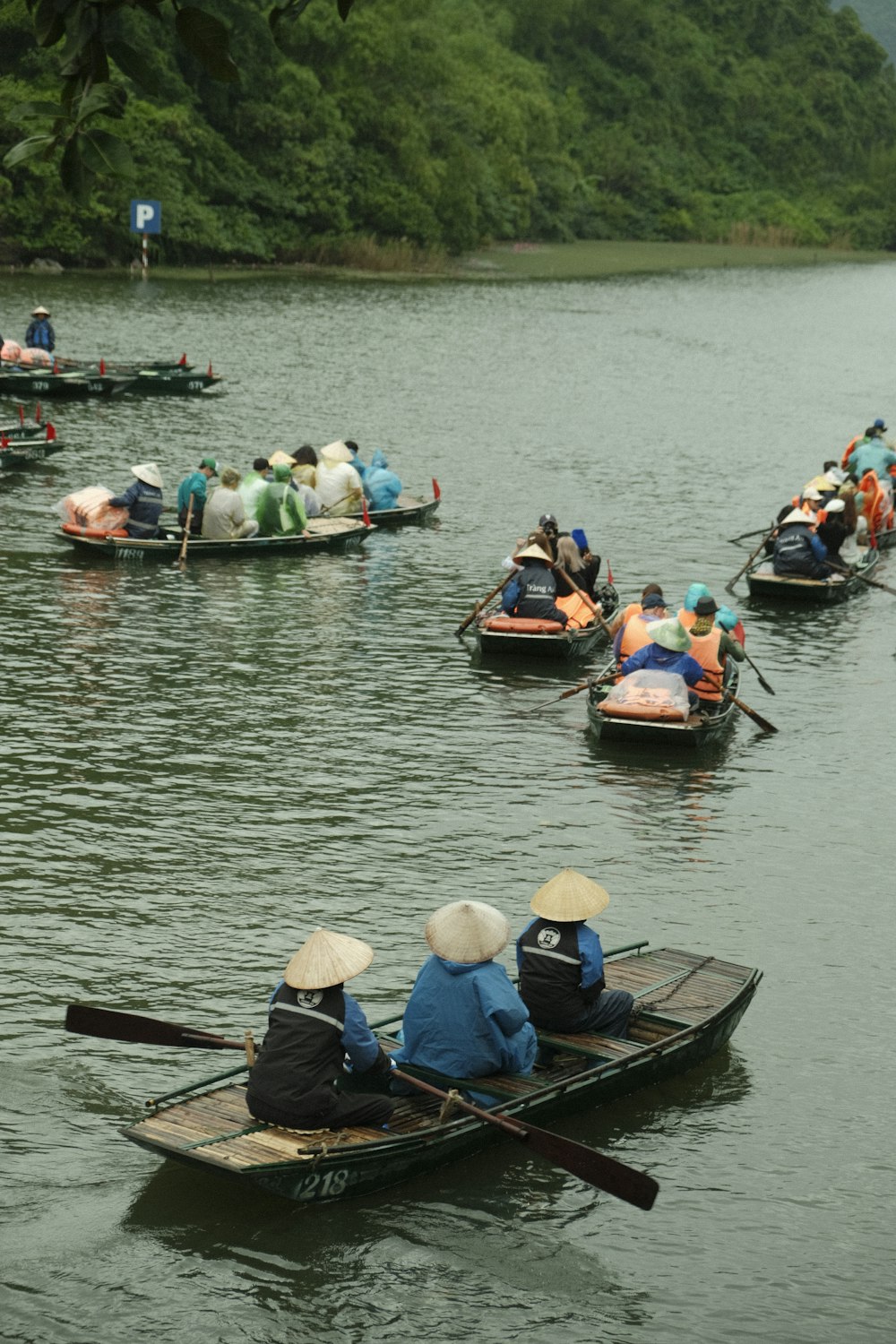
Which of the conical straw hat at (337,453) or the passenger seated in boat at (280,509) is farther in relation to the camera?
the conical straw hat at (337,453)

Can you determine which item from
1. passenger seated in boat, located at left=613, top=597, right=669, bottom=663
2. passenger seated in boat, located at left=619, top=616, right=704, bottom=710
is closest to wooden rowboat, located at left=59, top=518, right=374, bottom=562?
passenger seated in boat, located at left=613, top=597, right=669, bottom=663

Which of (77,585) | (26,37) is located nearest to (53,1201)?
(77,585)

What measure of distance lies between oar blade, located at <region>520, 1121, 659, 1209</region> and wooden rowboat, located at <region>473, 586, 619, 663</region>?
1297 cm

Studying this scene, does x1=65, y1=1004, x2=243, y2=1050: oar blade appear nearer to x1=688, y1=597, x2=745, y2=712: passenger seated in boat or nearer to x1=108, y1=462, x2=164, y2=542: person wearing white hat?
x1=688, y1=597, x2=745, y2=712: passenger seated in boat

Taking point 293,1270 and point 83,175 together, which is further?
point 293,1270

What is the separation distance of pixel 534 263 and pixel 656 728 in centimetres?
7838

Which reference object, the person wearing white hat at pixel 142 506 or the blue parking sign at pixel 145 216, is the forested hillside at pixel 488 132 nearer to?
the blue parking sign at pixel 145 216

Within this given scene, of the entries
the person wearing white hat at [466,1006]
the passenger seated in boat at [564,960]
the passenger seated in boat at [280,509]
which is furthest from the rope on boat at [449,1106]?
the passenger seated in boat at [280,509]

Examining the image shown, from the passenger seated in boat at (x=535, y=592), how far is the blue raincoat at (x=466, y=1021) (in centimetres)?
1243

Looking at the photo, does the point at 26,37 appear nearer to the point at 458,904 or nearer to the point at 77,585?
the point at 77,585

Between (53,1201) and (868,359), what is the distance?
59.5 metres

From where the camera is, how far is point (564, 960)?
11.3 meters

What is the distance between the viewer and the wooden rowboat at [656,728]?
19375mm

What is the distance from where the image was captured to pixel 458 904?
34.2ft
